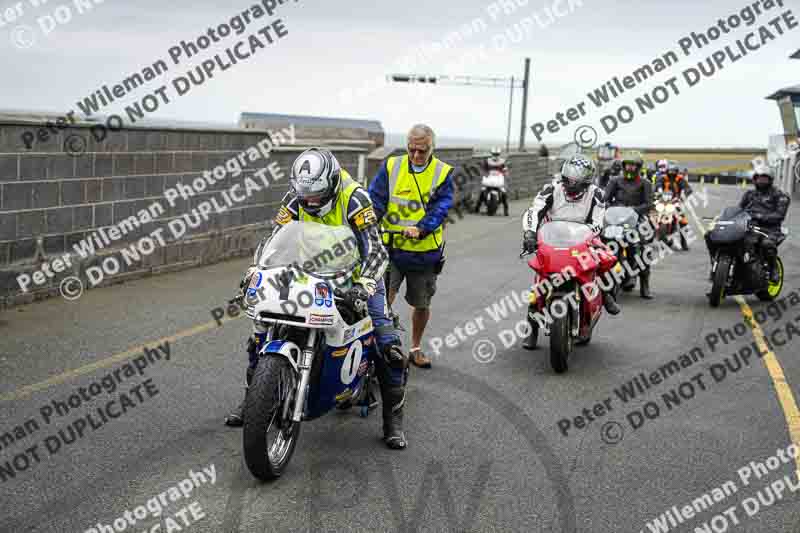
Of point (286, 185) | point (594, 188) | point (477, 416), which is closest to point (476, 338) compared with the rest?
point (594, 188)

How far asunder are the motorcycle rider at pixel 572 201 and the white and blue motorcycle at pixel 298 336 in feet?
12.4

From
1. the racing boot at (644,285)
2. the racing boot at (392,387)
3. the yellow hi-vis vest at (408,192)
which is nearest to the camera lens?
the racing boot at (392,387)

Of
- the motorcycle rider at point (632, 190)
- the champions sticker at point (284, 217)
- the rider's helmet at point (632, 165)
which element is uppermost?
the champions sticker at point (284, 217)

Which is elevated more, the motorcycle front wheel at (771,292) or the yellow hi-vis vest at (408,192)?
the yellow hi-vis vest at (408,192)

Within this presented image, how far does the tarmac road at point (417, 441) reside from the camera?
18.6ft

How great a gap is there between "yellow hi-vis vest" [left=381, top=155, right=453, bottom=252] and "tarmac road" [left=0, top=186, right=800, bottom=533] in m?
1.36

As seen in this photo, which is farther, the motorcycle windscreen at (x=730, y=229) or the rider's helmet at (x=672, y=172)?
the rider's helmet at (x=672, y=172)

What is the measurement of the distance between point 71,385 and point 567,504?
4165 mm

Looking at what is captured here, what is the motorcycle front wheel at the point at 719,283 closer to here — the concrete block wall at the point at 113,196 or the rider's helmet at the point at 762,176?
the rider's helmet at the point at 762,176

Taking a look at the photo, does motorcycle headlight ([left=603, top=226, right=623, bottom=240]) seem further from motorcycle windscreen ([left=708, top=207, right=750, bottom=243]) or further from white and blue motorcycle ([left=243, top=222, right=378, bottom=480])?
white and blue motorcycle ([left=243, top=222, right=378, bottom=480])

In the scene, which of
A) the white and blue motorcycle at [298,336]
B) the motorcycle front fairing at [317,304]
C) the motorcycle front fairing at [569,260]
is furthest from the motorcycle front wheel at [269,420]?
the motorcycle front fairing at [569,260]

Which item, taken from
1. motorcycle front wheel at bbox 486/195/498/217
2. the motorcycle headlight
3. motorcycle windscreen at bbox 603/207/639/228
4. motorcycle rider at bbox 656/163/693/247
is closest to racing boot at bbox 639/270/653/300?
motorcycle windscreen at bbox 603/207/639/228

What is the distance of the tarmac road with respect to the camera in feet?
18.6

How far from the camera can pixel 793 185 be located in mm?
51062
